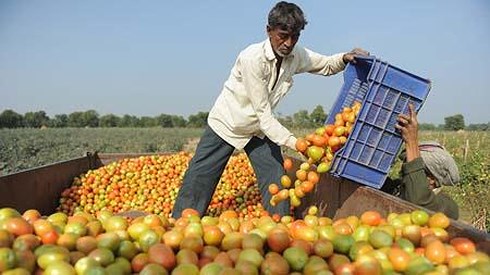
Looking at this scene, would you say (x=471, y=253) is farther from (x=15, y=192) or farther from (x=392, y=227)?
(x=15, y=192)

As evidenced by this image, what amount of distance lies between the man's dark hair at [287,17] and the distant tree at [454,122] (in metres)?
93.7

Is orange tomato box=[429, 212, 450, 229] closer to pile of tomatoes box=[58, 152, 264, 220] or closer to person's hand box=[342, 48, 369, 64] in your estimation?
person's hand box=[342, 48, 369, 64]

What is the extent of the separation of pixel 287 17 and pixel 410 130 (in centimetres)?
132

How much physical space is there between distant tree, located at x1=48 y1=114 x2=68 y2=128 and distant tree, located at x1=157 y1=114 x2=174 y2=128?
15.9 m

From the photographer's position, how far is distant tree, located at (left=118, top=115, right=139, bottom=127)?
255 ft

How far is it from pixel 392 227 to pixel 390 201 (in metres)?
0.54

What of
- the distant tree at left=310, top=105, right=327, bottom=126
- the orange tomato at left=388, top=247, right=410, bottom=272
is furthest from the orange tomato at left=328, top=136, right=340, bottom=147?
the distant tree at left=310, top=105, right=327, bottom=126

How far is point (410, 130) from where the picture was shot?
3.37 metres

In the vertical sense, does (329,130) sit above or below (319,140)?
above

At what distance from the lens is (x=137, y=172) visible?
6.30m

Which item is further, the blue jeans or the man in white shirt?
the blue jeans

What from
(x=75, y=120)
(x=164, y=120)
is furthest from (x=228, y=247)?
(x=164, y=120)

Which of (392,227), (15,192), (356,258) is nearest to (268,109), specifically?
(392,227)

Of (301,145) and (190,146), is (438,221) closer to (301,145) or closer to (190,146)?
(301,145)
